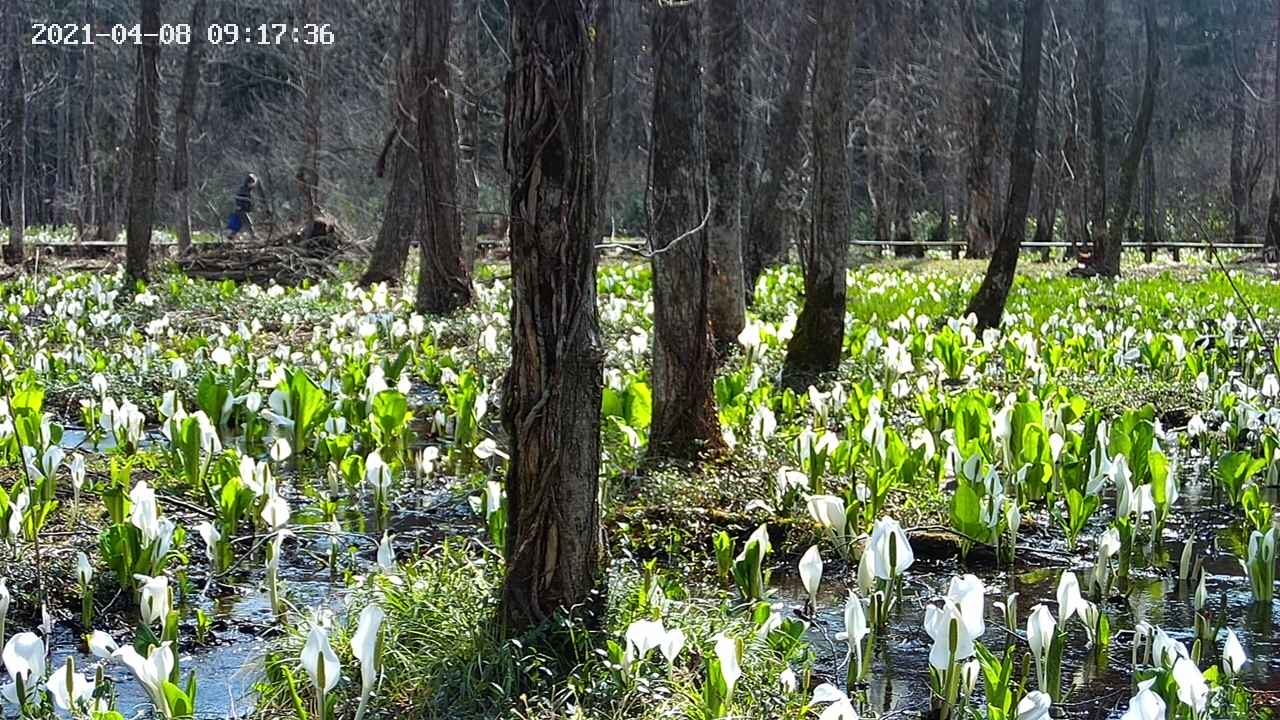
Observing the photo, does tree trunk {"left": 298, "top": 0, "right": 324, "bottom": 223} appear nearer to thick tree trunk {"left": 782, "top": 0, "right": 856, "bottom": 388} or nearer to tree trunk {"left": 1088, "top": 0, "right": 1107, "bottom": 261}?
tree trunk {"left": 1088, "top": 0, "right": 1107, "bottom": 261}

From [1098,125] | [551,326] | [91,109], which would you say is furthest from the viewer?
[91,109]

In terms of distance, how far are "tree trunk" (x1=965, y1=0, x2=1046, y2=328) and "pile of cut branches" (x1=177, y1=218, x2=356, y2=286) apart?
7.98 metres

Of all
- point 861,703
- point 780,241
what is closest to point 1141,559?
point 861,703

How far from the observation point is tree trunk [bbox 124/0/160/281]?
14.6m

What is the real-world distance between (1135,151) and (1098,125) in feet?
11.1

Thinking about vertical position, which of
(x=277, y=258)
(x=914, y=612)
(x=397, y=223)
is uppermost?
(x=397, y=223)

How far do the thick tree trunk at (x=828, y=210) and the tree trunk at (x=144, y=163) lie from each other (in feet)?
27.7

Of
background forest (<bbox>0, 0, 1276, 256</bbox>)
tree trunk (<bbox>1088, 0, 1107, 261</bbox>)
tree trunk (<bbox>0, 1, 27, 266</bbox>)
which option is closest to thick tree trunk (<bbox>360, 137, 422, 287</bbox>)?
tree trunk (<bbox>0, 1, 27, 266</bbox>)

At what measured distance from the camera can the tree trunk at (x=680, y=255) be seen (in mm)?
5961

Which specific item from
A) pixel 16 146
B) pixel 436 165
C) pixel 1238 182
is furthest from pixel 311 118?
pixel 1238 182

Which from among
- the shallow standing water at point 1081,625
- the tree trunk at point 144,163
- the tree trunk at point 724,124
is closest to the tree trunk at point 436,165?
the tree trunk at point 144,163

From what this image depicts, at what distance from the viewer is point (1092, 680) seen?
3.78 m

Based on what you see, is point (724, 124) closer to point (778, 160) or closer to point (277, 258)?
point (778, 160)

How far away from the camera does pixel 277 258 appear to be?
17016 mm
